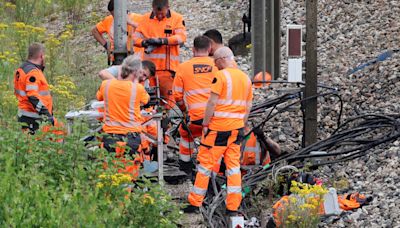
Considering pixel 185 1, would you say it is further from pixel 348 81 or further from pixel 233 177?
pixel 233 177

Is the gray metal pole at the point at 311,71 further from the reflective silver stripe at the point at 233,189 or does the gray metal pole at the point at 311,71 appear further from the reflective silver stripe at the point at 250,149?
the reflective silver stripe at the point at 233,189

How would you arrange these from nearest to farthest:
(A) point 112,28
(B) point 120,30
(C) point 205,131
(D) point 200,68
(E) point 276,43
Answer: (C) point 205,131
(D) point 200,68
(B) point 120,30
(A) point 112,28
(E) point 276,43

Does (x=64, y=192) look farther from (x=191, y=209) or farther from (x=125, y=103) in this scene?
(x=191, y=209)

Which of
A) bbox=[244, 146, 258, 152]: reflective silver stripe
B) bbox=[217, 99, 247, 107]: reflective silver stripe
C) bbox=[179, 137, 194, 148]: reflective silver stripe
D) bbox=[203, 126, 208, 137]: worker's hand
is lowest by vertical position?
bbox=[244, 146, 258, 152]: reflective silver stripe

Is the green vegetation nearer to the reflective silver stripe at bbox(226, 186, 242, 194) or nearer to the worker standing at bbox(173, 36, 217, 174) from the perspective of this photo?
the reflective silver stripe at bbox(226, 186, 242, 194)

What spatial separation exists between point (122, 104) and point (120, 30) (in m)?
2.04

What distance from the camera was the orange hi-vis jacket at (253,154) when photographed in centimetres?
1220

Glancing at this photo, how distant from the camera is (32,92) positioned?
1200 centimetres

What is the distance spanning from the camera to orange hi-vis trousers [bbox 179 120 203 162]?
11.7 meters

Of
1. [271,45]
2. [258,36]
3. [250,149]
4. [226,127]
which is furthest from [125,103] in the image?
[271,45]

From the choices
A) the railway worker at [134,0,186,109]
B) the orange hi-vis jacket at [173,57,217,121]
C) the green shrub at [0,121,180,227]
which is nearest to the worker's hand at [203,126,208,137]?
the orange hi-vis jacket at [173,57,217,121]

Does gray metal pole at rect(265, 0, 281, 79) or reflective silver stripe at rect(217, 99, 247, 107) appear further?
gray metal pole at rect(265, 0, 281, 79)

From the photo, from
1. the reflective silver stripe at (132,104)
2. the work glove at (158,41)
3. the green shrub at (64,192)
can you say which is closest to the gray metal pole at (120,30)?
the work glove at (158,41)

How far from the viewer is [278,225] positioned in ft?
33.5
